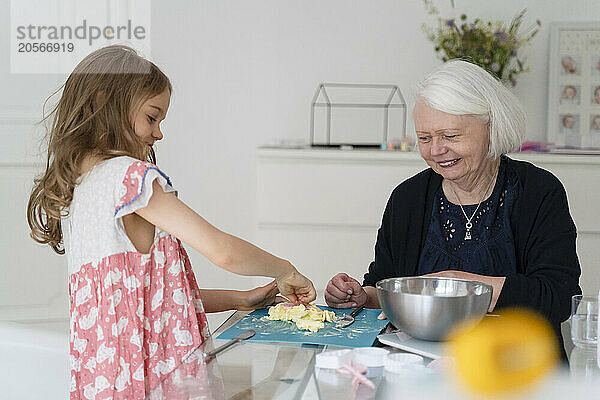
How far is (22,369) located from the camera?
163 cm

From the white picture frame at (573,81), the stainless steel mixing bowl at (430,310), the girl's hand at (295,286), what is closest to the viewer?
the stainless steel mixing bowl at (430,310)

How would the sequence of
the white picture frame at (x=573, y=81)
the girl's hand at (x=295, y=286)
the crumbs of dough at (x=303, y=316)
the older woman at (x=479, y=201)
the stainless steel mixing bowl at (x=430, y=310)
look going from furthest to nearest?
the white picture frame at (x=573, y=81), the older woman at (x=479, y=201), the girl's hand at (x=295, y=286), the crumbs of dough at (x=303, y=316), the stainless steel mixing bowl at (x=430, y=310)

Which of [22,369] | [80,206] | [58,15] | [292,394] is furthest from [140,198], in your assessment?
[58,15]

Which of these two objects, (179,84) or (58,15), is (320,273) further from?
(58,15)

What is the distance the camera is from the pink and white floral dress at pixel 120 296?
46.6 inches

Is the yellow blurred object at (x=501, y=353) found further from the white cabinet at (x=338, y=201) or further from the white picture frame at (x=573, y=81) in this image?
the white picture frame at (x=573, y=81)

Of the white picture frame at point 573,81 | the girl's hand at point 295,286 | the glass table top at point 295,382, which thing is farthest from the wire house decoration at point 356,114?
the glass table top at point 295,382

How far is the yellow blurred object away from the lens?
0.90 m

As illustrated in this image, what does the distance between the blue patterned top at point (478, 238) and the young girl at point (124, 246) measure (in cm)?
39

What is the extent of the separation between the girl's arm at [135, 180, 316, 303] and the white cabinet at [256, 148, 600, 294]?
1326 millimetres

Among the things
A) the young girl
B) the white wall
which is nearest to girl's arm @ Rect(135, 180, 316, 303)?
the young girl

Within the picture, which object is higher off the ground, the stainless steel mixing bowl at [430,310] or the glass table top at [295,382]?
the stainless steel mixing bowl at [430,310]

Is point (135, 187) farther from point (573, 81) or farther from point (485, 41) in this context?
point (573, 81)

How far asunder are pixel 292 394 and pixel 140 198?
43cm
